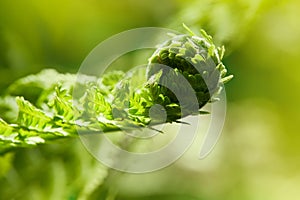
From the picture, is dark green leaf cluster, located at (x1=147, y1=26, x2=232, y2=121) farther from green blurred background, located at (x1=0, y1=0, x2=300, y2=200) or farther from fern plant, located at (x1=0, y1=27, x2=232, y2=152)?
green blurred background, located at (x1=0, y1=0, x2=300, y2=200)

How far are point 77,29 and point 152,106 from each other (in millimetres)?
640

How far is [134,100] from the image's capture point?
1.80 ft

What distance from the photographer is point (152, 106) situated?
0.54 meters

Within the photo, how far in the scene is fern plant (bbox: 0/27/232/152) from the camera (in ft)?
1.72

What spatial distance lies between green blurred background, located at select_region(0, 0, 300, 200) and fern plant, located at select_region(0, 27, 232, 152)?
0.20 m

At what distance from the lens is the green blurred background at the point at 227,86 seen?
856 millimetres

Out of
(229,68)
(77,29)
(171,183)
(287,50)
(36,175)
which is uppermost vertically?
(287,50)

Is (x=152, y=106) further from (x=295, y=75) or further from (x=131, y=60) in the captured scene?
(x=295, y=75)

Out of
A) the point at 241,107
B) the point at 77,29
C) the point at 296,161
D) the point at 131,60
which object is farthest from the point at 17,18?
the point at 296,161

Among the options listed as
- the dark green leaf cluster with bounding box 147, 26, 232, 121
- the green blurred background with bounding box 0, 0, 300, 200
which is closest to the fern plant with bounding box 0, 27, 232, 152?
the dark green leaf cluster with bounding box 147, 26, 232, 121

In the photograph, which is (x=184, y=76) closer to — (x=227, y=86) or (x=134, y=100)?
(x=134, y=100)

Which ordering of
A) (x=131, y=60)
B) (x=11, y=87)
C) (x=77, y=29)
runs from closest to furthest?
(x=11, y=87) < (x=131, y=60) < (x=77, y=29)

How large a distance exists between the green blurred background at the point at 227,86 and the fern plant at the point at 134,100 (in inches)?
8.1

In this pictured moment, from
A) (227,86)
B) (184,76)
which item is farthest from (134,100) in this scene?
(227,86)
